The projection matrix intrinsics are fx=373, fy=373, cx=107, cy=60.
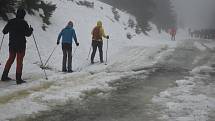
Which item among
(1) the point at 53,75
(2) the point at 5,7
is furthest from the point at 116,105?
(2) the point at 5,7

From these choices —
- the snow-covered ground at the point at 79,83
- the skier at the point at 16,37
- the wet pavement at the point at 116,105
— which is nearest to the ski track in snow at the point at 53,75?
the snow-covered ground at the point at 79,83

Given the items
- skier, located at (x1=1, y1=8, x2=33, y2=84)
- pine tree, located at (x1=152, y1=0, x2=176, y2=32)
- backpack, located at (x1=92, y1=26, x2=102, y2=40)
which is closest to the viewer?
skier, located at (x1=1, y1=8, x2=33, y2=84)

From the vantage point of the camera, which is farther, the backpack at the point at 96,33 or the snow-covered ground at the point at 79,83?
the backpack at the point at 96,33

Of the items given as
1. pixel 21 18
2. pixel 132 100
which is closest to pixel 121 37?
pixel 21 18

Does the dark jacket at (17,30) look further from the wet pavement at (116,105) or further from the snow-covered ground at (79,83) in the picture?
the wet pavement at (116,105)

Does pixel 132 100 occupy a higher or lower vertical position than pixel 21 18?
lower

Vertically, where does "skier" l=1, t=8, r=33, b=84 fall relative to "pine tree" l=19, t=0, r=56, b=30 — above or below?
below

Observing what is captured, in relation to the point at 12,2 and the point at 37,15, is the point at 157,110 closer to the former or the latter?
the point at 12,2

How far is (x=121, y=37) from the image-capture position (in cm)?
2862

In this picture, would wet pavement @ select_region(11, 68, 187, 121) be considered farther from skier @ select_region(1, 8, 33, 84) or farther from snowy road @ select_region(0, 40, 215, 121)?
skier @ select_region(1, 8, 33, 84)

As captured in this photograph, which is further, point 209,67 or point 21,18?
point 209,67

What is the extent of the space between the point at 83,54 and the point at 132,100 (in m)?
9.34

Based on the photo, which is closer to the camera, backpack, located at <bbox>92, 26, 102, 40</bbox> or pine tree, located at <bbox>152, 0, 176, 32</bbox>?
backpack, located at <bbox>92, 26, 102, 40</bbox>

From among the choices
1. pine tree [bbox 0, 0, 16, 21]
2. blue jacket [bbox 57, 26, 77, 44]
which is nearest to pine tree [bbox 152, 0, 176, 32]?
pine tree [bbox 0, 0, 16, 21]
